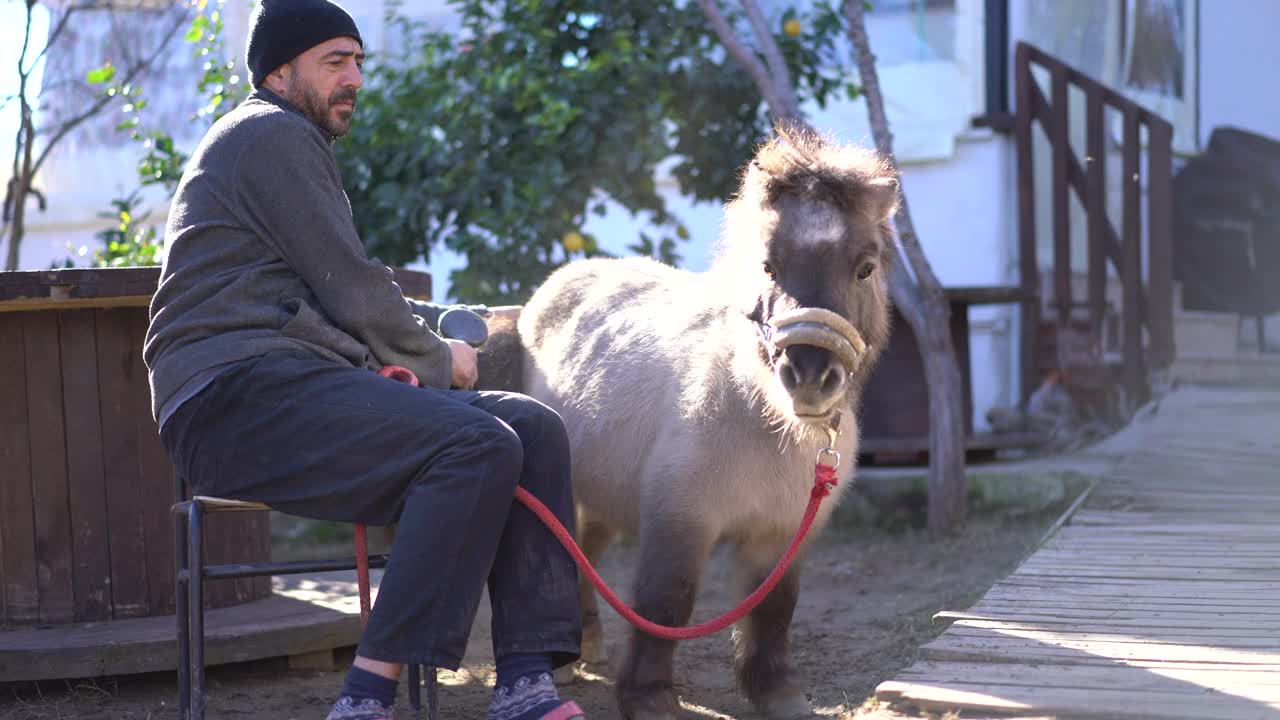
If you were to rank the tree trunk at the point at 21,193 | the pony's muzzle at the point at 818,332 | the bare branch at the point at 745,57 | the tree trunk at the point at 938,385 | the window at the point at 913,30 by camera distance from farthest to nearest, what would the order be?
the window at the point at 913,30 → the tree trunk at the point at 938,385 → the bare branch at the point at 745,57 → the tree trunk at the point at 21,193 → the pony's muzzle at the point at 818,332

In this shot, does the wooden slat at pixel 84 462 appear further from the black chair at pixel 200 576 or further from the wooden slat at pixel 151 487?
the black chair at pixel 200 576

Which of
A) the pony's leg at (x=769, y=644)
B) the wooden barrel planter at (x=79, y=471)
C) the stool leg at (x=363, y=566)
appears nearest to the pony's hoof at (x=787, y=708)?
the pony's leg at (x=769, y=644)

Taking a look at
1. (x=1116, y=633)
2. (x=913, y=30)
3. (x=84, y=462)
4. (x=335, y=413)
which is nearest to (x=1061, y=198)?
(x=913, y=30)

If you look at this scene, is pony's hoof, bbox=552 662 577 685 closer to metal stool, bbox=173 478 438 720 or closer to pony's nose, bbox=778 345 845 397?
metal stool, bbox=173 478 438 720

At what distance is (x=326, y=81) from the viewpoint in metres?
3.37

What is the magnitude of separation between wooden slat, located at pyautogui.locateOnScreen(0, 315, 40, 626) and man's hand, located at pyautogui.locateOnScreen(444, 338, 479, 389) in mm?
1769

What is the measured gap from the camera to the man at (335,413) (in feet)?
9.80

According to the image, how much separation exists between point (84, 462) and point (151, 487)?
232 mm

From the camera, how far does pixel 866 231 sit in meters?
3.41

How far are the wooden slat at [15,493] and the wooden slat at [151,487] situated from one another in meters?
0.35

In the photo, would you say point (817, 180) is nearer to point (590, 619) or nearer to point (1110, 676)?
point (1110, 676)

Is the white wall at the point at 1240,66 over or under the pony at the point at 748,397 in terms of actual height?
over

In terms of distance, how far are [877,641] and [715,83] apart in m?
3.86

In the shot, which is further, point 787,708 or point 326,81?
point 787,708
